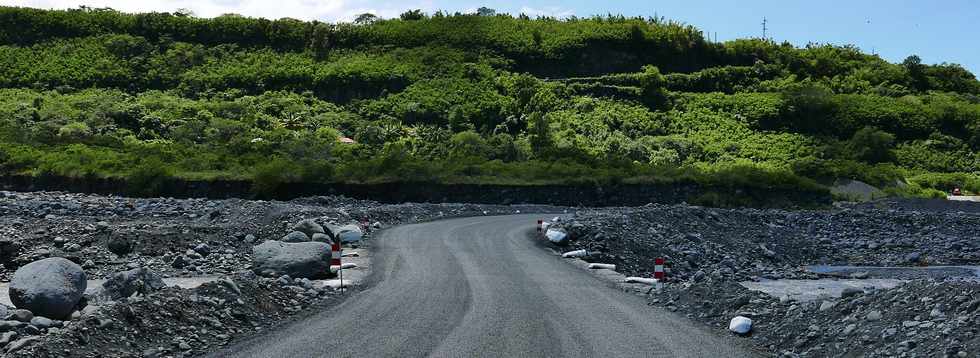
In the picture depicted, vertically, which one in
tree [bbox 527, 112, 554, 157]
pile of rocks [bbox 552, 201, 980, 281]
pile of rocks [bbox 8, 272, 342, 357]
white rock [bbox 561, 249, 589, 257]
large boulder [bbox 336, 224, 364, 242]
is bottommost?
pile of rocks [bbox 552, 201, 980, 281]

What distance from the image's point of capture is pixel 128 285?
1652 centimetres

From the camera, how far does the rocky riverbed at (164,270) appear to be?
42.3 ft

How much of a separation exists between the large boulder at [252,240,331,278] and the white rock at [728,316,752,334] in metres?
9.40

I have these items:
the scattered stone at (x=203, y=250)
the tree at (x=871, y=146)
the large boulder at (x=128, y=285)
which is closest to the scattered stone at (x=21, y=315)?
the large boulder at (x=128, y=285)

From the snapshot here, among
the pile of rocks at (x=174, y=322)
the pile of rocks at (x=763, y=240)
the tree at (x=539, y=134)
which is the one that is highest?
the tree at (x=539, y=134)

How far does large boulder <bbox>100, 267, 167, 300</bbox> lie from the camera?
1625cm

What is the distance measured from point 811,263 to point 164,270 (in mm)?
22579

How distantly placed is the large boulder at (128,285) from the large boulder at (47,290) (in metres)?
0.97

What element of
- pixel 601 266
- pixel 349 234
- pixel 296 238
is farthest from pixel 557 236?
pixel 296 238

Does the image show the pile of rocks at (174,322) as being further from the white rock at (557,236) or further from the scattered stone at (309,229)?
the white rock at (557,236)

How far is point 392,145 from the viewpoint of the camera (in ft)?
247

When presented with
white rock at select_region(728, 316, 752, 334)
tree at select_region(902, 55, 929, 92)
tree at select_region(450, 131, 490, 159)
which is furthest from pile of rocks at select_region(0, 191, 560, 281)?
tree at select_region(902, 55, 929, 92)

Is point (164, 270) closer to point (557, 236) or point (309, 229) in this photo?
point (309, 229)

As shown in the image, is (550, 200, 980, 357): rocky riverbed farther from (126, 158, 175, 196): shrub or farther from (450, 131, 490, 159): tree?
(126, 158, 175, 196): shrub
